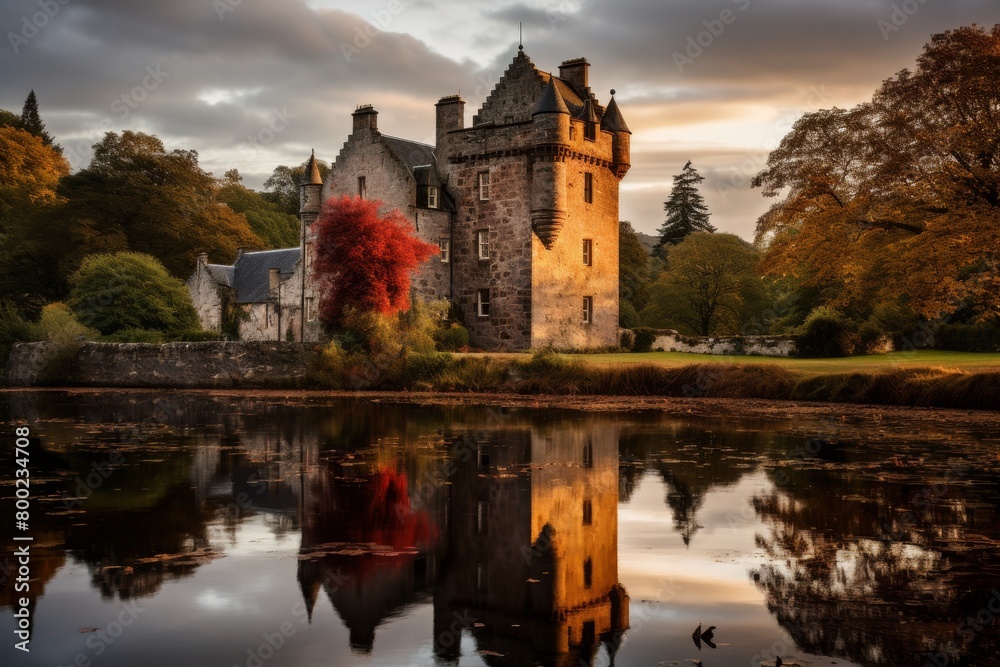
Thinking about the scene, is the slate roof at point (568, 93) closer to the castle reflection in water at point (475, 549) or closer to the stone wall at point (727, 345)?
the stone wall at point (727, 345)

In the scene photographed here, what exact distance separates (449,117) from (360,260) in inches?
564

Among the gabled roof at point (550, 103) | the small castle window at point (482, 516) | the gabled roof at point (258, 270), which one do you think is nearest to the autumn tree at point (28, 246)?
the gabled roof at point (258, 270)

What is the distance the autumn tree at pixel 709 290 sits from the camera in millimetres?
67250

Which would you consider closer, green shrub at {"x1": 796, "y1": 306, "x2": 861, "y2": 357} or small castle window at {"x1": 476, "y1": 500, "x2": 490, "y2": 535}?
small castle window at {"x1": 476, "y1": 500, "x2": 490, "y2": 535}

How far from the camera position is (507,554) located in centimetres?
802

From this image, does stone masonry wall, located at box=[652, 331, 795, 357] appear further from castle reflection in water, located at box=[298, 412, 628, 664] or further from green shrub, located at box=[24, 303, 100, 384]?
castle reflection in water, located at box=[298, 412, 628, 664]

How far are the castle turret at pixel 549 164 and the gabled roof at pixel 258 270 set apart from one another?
16.6 metres

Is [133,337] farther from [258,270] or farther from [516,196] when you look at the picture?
[258,270]

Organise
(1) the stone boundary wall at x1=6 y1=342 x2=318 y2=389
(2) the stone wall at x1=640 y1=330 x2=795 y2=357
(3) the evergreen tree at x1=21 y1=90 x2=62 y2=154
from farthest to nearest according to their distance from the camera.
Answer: (3) the evergreen tree at x1=21 y1=90 x2=62 y2=154, (2) the stone wall at x1=640 y1=330 x2=795 y2=357, (1) the stone boundary wall at x1=6 y1=342 x2=318 y2=389

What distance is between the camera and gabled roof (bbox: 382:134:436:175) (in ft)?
149

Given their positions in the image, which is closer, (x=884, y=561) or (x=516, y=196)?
(x=884, y=561)

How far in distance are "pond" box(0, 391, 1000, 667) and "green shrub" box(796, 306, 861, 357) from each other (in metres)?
25.7

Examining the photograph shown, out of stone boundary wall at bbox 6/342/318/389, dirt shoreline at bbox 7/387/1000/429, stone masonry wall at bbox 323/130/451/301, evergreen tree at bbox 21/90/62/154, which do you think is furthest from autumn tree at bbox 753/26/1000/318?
evergreen tree at bbox 21/90/62/154

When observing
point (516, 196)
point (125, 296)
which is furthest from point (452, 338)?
point (125, 296)
